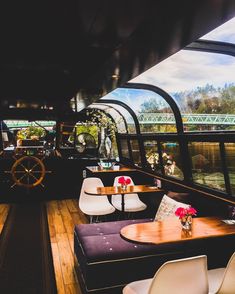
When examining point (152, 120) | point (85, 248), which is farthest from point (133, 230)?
point (152, 120)

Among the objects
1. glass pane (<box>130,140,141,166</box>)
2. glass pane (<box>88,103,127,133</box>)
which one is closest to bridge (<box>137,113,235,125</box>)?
glass pane (<box>130,140,141,166</box>)

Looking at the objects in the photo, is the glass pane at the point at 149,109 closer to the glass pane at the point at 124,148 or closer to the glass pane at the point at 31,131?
the glass pane at the point at 124,148

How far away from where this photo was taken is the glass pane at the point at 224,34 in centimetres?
238

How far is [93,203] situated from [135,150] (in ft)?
7.82

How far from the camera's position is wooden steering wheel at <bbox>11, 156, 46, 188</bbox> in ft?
20.8

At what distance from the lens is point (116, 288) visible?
9.19 feet

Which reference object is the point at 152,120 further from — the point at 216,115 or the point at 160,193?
the point at 216,115

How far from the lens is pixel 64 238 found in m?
4.43

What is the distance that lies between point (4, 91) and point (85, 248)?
3975 mm

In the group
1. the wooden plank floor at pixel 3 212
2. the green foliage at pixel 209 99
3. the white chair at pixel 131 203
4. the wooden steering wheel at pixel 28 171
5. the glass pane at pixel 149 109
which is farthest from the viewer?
the wooden steering wheel at pixel 28 171

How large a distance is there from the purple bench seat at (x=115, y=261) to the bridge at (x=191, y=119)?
158 centimetres

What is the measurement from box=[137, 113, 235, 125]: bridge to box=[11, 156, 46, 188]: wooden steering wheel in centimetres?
255

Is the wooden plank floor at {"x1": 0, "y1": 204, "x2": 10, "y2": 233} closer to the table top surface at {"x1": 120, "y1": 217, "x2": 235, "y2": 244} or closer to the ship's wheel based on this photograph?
the ship's wheel

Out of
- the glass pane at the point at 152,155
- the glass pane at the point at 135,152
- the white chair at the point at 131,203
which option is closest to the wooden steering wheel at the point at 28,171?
the white chair at the point at 131,203
